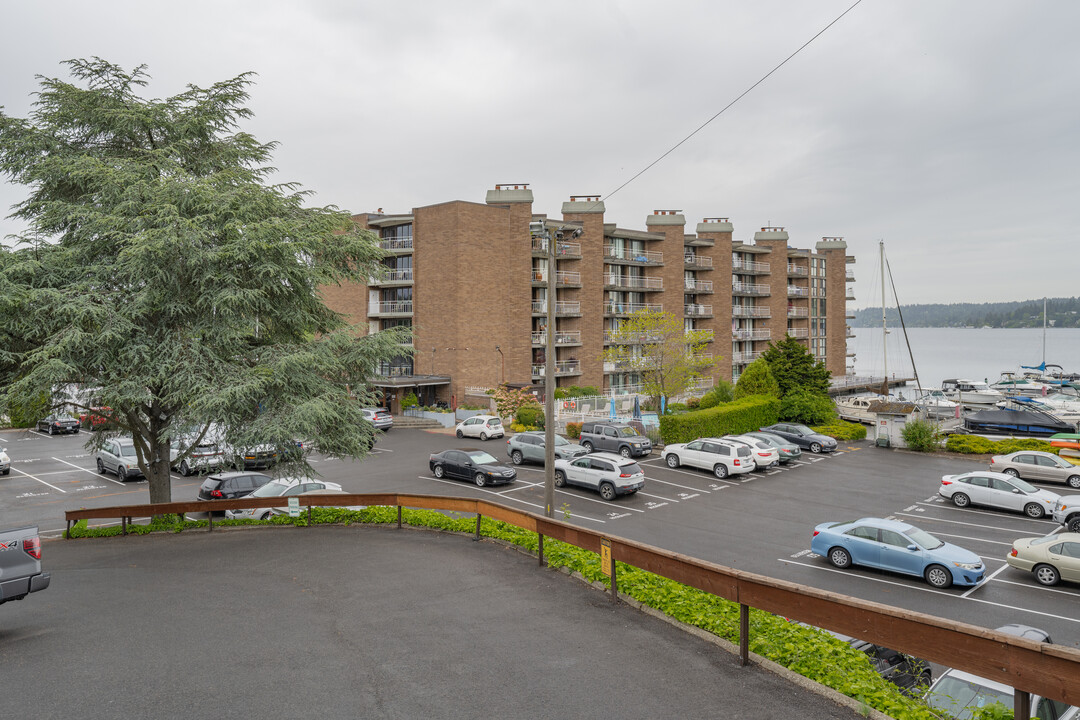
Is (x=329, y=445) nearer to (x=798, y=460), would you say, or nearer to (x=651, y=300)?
(x=798, y=460)

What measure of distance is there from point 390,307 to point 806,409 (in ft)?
101

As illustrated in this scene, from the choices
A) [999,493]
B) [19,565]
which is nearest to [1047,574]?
[999,493]

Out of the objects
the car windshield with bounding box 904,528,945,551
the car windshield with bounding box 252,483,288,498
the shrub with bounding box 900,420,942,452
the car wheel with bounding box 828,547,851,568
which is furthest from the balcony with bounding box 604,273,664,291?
the car windshield with bounding box 904,528,945,551

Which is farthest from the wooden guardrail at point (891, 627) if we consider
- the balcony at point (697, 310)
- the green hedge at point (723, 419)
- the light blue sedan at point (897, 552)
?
the balcony at point (697, 310)

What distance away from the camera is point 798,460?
3025 cm

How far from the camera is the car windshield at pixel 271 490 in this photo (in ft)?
60.6

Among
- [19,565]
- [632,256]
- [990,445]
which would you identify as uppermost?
[632,256]

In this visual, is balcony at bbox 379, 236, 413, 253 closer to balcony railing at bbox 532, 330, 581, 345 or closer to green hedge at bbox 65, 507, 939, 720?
balcony railing at bbox 532, 330, 581, 345

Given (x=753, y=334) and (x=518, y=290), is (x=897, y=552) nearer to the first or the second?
(x=518, y=290)

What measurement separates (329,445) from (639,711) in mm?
10163

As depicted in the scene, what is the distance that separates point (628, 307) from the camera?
5334 cm

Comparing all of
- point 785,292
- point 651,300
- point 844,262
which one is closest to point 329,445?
point 651,300

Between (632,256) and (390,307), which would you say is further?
(632,256)

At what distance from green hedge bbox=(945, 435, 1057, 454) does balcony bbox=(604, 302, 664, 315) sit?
24.0 m
